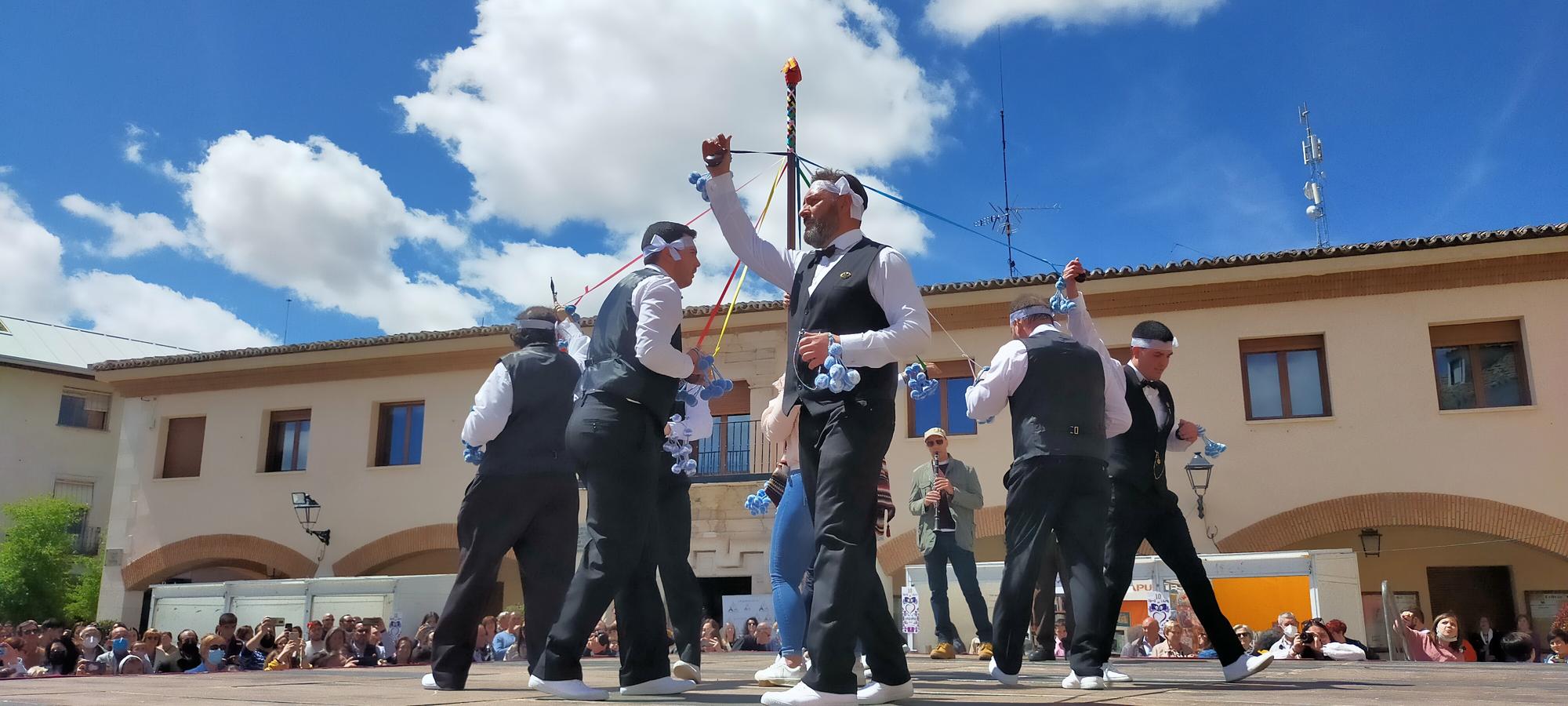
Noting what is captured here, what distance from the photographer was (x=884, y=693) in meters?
3.63

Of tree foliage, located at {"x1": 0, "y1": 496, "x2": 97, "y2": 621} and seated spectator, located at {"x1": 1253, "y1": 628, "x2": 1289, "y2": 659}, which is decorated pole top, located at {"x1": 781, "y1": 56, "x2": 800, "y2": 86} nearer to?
seated spectator, located at {"x1": 1253, "y1": 628, "x2": 1289, "y2": 659}

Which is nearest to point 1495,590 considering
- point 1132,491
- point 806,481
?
point 1132,491

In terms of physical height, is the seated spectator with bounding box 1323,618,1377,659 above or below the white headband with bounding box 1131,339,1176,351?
below

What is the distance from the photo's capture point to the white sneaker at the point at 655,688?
13.8ft

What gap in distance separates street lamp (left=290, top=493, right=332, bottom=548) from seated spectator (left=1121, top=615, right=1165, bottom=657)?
15205mm

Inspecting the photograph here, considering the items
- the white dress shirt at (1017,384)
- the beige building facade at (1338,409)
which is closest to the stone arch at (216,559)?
the beige building facade at (1338,409)

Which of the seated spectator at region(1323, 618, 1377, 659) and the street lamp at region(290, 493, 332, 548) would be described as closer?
the seated spectator at region(1323, 618, 1377, 659)

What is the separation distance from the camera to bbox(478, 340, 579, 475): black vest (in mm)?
4688

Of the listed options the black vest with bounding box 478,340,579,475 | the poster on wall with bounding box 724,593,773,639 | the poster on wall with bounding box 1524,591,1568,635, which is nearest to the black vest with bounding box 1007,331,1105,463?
the black vest with bounding box 478,340,579,475

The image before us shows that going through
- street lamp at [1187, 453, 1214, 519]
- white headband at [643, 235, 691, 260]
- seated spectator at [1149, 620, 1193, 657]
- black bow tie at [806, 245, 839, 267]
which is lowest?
seated spectator at [1149, 620, 1193, 657]

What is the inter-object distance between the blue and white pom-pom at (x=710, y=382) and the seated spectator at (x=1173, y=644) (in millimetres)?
6982

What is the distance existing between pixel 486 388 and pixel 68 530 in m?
31.0

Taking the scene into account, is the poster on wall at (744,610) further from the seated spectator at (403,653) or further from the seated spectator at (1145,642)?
the seated spectator at (1145,642)

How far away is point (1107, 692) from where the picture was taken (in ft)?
13.1
